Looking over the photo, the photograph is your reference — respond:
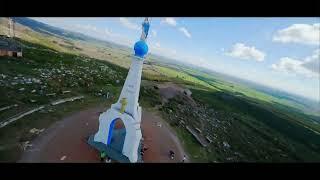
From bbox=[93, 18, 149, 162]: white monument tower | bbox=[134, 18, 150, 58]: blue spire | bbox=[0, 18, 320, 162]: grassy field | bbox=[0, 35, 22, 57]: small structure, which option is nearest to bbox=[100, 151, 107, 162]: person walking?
bbox=[93, 18, 149, 162]: white monument tower

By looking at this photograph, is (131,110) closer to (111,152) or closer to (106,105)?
(111,152)

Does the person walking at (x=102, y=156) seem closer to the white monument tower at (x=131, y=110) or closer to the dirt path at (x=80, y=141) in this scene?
the dirt path at (x=80, y=141)

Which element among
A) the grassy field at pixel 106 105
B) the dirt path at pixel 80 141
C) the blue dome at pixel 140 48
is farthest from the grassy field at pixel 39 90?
the blue dome at pixel 140 48

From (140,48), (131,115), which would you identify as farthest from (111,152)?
(140,48)

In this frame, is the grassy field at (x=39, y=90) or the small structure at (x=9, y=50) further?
the small structure at (x=9, y=50)

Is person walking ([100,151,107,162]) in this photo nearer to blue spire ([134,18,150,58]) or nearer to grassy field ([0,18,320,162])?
grassy field ([0,18,320,162])
